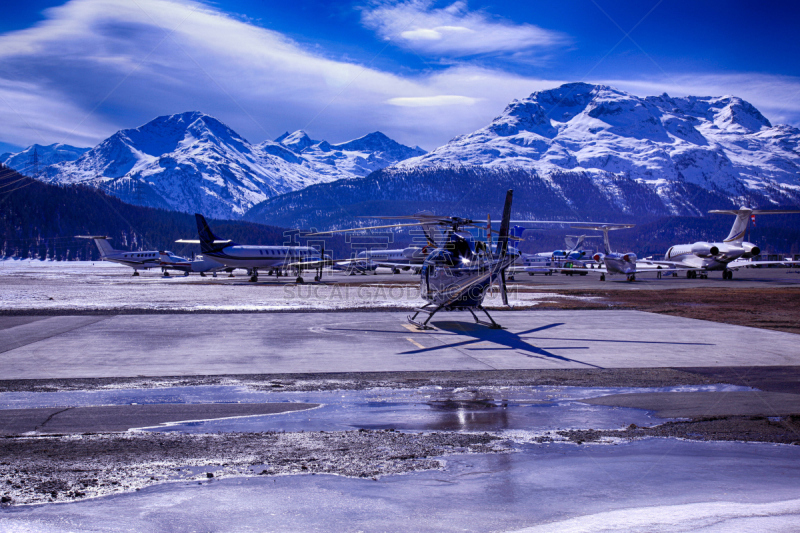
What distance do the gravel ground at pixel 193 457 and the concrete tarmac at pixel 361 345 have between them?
403 centimetres

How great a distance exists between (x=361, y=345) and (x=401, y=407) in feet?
18.5

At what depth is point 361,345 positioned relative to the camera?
1332 centimetres

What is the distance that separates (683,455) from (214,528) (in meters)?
4.58

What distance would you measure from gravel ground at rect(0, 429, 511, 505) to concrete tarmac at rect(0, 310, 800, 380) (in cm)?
403

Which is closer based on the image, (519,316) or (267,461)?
(267,461)

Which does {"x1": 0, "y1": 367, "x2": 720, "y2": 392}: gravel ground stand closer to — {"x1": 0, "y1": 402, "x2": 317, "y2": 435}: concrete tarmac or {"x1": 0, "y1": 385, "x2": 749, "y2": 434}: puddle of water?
{"x1": 0, "y1": 385, "x2": 749, "y2": 434}: puddle of water

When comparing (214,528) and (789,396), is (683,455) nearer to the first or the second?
(789,396)

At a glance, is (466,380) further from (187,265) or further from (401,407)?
(187,265)

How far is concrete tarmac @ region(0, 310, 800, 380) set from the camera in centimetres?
1084

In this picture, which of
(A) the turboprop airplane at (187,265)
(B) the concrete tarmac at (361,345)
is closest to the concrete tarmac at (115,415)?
(B) the concrete tarmac at (361,345)

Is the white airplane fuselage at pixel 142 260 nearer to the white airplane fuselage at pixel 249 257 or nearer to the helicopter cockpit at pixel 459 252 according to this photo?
the white airplane fuselage at pixel 249 257

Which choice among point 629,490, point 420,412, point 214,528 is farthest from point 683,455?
point 214,528

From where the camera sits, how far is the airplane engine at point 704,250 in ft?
166

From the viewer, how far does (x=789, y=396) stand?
821 cm
